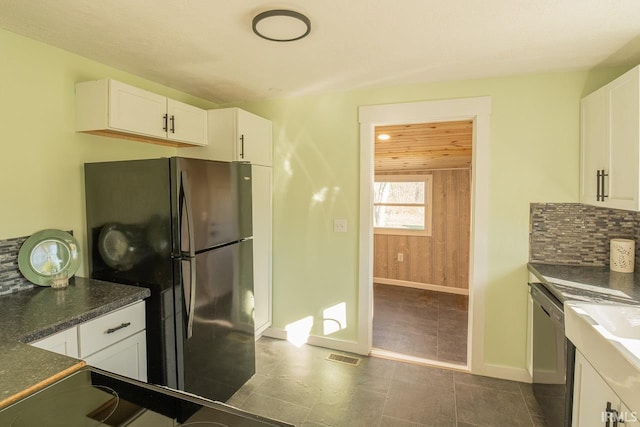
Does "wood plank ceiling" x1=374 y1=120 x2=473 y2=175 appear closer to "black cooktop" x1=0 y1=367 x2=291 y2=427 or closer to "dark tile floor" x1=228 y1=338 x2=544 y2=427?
"dark tile floor" x1=228 y1=338 x2=544 y2=427

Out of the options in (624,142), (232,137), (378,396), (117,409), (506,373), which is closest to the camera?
(117,409)

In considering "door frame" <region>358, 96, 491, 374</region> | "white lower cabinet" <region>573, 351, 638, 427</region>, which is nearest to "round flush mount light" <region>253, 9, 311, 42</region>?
"door frame" <region>358, 96, 491, 374</region>

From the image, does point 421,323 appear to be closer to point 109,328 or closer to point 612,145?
point 612,145

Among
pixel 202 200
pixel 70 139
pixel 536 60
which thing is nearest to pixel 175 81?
pixel 70 139

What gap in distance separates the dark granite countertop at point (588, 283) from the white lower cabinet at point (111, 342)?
224cm

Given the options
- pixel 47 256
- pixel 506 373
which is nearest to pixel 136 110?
pixel 47 256

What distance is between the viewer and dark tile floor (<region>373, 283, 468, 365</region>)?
3.00 metres

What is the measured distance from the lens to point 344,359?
2.79 metres

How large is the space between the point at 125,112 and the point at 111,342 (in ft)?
4.44

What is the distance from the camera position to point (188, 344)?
191cm

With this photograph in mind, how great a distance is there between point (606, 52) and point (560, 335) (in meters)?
1.70

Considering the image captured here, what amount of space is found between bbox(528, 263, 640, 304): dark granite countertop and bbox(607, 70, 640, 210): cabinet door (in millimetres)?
454

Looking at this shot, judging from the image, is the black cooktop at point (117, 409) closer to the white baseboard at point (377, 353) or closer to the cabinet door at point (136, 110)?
the cabinet door at point (136, 110)

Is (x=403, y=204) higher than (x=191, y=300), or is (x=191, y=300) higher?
(x=403, y=204)
